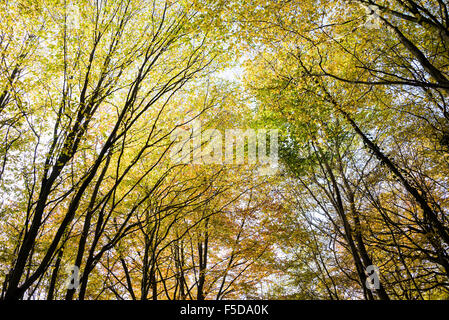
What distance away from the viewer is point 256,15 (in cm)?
567

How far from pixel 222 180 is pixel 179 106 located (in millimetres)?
2901

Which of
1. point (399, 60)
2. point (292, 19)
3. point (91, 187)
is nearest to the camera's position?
point (292, 19)

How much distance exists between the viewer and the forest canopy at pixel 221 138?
13.9 ft

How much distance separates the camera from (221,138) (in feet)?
28.1

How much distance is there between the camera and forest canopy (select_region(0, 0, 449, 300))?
4.24 m

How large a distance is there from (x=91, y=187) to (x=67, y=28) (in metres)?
4.54
